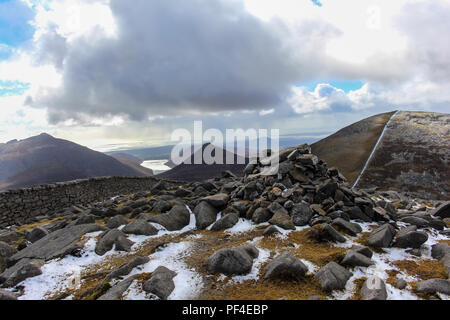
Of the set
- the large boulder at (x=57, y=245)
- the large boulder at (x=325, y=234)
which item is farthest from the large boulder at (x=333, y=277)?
the large boulder at (x=57, y=245)

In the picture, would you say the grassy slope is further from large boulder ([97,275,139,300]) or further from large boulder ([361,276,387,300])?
large boulder ([97,275,139,300])

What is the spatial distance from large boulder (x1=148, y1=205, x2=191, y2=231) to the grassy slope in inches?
2330

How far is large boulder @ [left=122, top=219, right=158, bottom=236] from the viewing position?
30.9ft

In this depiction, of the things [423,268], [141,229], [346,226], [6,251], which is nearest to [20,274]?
[6,251]

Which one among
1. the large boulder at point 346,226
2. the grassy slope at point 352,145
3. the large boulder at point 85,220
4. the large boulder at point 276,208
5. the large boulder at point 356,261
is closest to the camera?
the large boulder at point 356,261

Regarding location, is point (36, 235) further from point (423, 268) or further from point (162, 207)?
point (423, 268)

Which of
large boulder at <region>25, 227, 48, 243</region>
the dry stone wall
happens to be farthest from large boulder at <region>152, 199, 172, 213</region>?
the dry stone wall

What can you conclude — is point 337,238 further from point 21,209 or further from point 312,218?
point 21,209

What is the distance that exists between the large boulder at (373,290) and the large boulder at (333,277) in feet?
1.45

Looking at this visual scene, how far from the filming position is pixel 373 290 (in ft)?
16.5

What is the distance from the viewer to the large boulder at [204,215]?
408 inches

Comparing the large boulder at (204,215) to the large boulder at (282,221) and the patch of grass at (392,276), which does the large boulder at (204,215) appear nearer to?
the large boulder at (282,221)

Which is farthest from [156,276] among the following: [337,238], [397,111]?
[397,111]
